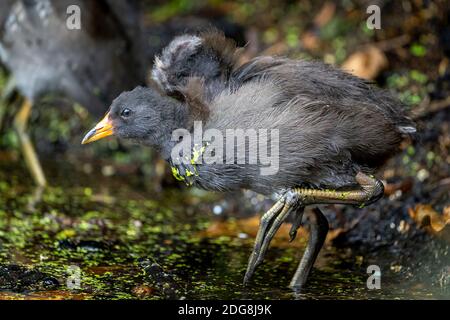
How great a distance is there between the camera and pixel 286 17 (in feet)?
29.9

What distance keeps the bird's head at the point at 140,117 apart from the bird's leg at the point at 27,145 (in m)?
2.45

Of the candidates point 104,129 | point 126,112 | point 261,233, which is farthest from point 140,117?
point 261,233

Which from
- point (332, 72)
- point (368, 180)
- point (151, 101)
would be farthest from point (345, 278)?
point (151, 101)

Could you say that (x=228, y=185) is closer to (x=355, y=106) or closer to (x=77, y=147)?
(x=355, y=106)

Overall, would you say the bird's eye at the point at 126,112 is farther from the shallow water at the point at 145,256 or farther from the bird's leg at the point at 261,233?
the bird's leg at the point at 261,233

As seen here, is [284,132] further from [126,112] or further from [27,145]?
[27,145]

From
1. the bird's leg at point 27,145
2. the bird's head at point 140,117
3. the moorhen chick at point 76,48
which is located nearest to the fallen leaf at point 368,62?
the moorhen chick at point 76,48

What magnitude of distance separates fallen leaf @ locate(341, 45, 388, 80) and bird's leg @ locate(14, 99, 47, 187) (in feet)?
9.51

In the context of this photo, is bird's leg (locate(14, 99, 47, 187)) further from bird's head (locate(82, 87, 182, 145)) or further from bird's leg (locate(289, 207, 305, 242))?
bird's leg (locate(289, 207, 305, 242))

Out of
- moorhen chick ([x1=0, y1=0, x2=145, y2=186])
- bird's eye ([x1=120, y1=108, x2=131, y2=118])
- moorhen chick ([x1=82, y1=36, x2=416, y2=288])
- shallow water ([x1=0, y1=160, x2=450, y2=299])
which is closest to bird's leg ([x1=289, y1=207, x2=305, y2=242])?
moorhen chick ([x1=82, y1=36, x2=416, y2=288])

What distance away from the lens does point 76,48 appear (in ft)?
22.5

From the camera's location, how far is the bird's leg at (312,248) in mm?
4676

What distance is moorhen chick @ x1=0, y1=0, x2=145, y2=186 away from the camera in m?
6.83

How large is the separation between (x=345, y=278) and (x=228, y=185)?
0.90m
